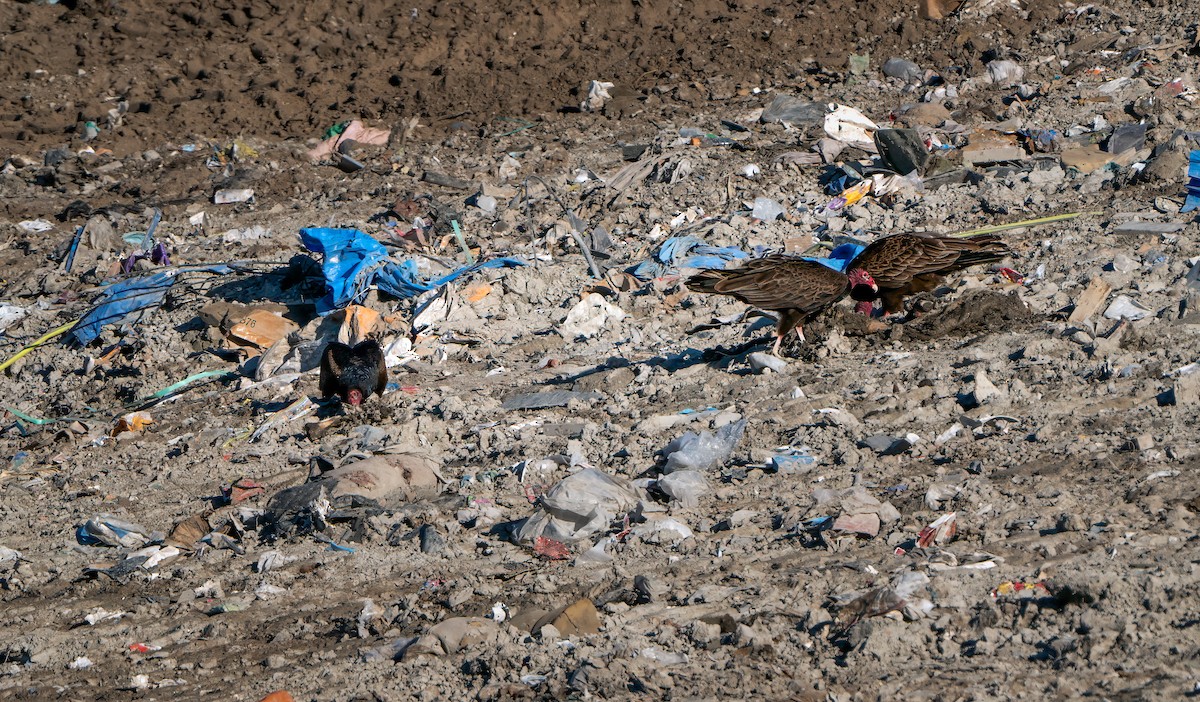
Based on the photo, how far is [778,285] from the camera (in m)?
6.22

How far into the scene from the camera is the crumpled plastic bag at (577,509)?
15.6 feet

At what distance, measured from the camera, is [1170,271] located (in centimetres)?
644

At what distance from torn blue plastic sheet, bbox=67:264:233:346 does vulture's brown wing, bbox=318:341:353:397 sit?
8.27 ft

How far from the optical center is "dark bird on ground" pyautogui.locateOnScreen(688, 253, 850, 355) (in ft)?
20.4

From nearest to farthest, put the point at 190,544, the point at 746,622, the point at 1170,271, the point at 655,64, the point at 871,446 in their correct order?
1. the point at 746,622
2. the point at 871,446
3. the point at 190,544
4. the point at 1170,271
5. the point at 655,64

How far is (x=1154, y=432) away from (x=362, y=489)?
341 cm

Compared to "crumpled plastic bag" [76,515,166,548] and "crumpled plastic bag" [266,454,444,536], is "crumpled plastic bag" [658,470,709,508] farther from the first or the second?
"crumpled plastic bag" [76,515,166,548]

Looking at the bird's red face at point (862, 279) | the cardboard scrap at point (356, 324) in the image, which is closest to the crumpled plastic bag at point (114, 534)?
the cardboard scrap at point (356, 324)

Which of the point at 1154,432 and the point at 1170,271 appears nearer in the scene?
the point at 1154,432

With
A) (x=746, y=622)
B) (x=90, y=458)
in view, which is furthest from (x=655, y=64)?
(x=746, y=622)

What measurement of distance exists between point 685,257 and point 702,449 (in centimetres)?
338

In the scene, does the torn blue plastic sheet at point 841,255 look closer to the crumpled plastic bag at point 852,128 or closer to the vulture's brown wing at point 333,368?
the crumpled plastic bag at point 852,128

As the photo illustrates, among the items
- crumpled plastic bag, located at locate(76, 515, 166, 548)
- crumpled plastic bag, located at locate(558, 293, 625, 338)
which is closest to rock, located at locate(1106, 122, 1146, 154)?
crumpled plastic bag, located at locate(558, 293, 625, 338)

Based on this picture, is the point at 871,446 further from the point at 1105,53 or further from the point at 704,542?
the point at 1105,53
